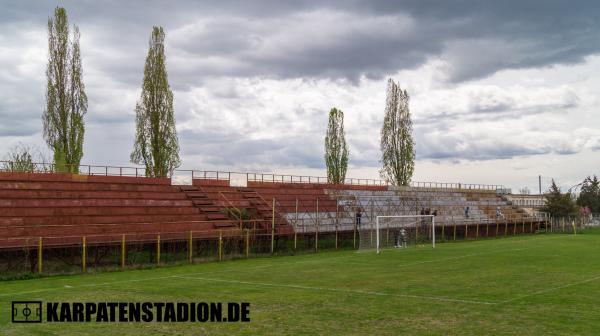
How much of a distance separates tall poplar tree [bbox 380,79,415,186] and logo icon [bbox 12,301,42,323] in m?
57.3

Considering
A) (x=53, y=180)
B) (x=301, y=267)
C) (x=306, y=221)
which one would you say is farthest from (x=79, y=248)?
(x=306, y=221)

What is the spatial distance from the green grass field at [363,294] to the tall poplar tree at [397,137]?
129 feet

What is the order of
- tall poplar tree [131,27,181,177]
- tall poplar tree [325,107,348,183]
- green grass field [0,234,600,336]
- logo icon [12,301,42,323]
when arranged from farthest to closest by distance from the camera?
tall poplar tree [325,107,348,183] < tall poplar tree [131,27,181,177] < logo icon [12,301,42,323] < green grass field [0,234,600,336]

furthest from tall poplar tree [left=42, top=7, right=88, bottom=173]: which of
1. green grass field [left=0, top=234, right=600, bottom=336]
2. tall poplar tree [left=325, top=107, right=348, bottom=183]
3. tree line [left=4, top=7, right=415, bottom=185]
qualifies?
tall poplar tree [left=325, top=107, right=348, bottom=183]

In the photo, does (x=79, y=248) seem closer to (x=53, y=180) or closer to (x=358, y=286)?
(x=53, y=180)

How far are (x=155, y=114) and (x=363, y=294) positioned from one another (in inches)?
1338

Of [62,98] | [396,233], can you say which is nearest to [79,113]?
[62,98]

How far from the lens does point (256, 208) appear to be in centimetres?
4122

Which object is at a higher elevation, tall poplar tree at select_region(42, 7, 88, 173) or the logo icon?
tall poplar tree at select_region(42, 7, 88, 173)

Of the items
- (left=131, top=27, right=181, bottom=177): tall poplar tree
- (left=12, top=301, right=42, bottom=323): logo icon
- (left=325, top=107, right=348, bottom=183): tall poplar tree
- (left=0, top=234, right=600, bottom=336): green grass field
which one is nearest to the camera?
(left=0, top=234, right=600, bottom=336): green grass field

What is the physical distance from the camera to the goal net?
40.5 meters

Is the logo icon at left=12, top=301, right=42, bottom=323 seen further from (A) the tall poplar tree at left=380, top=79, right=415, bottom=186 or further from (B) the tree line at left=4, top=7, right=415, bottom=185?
(A) the tall poplar tree at left=380, top=79, right=415, bottom=186

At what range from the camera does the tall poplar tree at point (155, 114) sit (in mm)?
48094

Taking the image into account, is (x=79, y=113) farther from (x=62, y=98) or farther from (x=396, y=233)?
(x=396, y=233)
